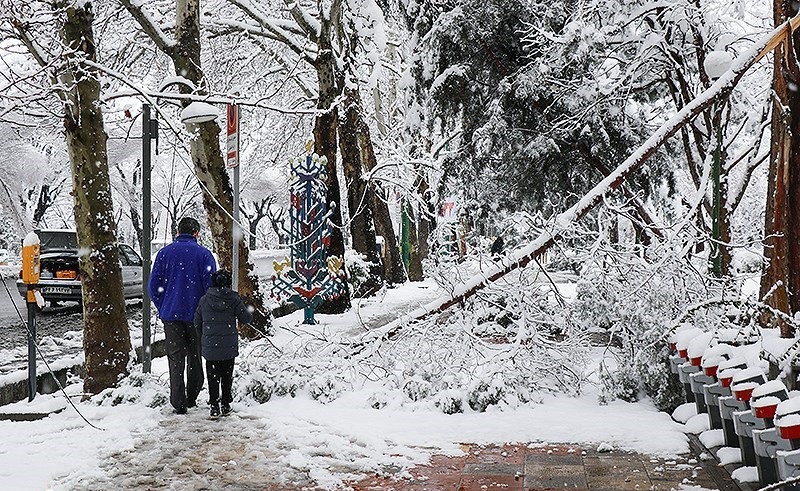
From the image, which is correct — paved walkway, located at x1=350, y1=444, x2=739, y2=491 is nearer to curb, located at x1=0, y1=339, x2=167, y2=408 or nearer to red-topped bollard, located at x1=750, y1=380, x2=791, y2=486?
red-topped bollard, located at x1=750, y1=380, x2=791, y2=486

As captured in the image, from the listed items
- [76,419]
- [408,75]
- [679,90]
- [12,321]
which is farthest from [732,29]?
[12,321]

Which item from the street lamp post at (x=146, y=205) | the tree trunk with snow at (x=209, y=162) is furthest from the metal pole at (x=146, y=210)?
the tree trunk with snow at (x=209, y=162)

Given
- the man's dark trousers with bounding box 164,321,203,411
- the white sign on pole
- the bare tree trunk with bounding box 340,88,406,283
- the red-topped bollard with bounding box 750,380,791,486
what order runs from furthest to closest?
the bare tree trunk with bounding box 340,88,406,283, the white sign on pole, the man's dark trousers with bounding box 164,321,203,411, the red-topped bollard with bounding box 750,380,791,486

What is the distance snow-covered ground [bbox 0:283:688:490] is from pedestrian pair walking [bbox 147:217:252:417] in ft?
0.91

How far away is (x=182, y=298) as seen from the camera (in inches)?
306

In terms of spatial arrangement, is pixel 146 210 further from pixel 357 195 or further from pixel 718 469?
pixel 357 195

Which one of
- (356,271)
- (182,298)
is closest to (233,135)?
(182,298)

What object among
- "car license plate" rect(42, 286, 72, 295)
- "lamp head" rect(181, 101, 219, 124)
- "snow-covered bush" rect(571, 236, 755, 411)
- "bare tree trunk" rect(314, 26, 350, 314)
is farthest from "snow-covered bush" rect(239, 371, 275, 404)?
"car license plate" rect(42, 286, 72, 295)

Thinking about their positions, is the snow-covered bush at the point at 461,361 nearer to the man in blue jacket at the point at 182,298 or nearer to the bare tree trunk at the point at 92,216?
the man in blue jacket at the point at 182,298

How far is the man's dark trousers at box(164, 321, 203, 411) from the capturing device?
773 centimetres

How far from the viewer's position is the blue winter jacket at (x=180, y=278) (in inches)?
306

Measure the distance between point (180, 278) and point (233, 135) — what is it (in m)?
1.98

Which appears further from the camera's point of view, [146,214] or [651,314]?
[146,214]

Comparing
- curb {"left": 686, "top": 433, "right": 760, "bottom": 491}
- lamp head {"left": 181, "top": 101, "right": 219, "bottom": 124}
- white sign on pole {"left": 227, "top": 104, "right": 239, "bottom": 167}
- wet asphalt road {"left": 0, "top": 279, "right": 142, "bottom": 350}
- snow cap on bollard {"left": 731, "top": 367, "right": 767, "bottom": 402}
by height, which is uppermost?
lamp head {"left": 181, "top": 101, "right": 219, "bottom": 124}
